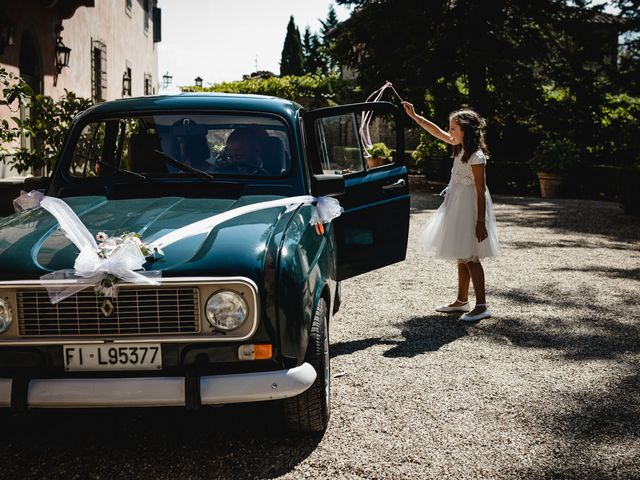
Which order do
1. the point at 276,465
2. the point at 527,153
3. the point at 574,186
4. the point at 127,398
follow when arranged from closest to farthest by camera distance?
the point at 127,398 → the point at 276,465 → the point at 574,186 → the point at 527,153

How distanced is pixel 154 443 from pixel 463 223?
11.2 feet

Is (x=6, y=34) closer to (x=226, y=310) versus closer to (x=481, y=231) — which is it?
(x=481, y=231)

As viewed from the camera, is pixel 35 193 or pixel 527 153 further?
pixel 527 153

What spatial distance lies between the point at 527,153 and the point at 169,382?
20979mm

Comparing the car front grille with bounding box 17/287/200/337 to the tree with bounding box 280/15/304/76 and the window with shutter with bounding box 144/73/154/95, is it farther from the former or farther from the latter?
the tree with bounding box 280/15/304/76

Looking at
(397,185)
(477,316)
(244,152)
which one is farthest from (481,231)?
(244,152)

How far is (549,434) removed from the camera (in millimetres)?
3773

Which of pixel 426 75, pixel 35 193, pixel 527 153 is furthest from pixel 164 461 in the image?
pixel 527 153

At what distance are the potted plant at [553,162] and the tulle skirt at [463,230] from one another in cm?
1385

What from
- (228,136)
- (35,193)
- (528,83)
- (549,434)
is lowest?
(549,434)

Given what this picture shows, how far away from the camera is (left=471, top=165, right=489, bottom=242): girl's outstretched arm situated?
5898mm

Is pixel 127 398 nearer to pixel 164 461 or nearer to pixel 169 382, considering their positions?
pixel 169 382

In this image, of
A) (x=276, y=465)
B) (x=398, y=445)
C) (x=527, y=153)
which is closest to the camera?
(x=276, y=465)

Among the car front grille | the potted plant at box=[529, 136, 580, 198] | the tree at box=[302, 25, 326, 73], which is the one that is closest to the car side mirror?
the car front grille
